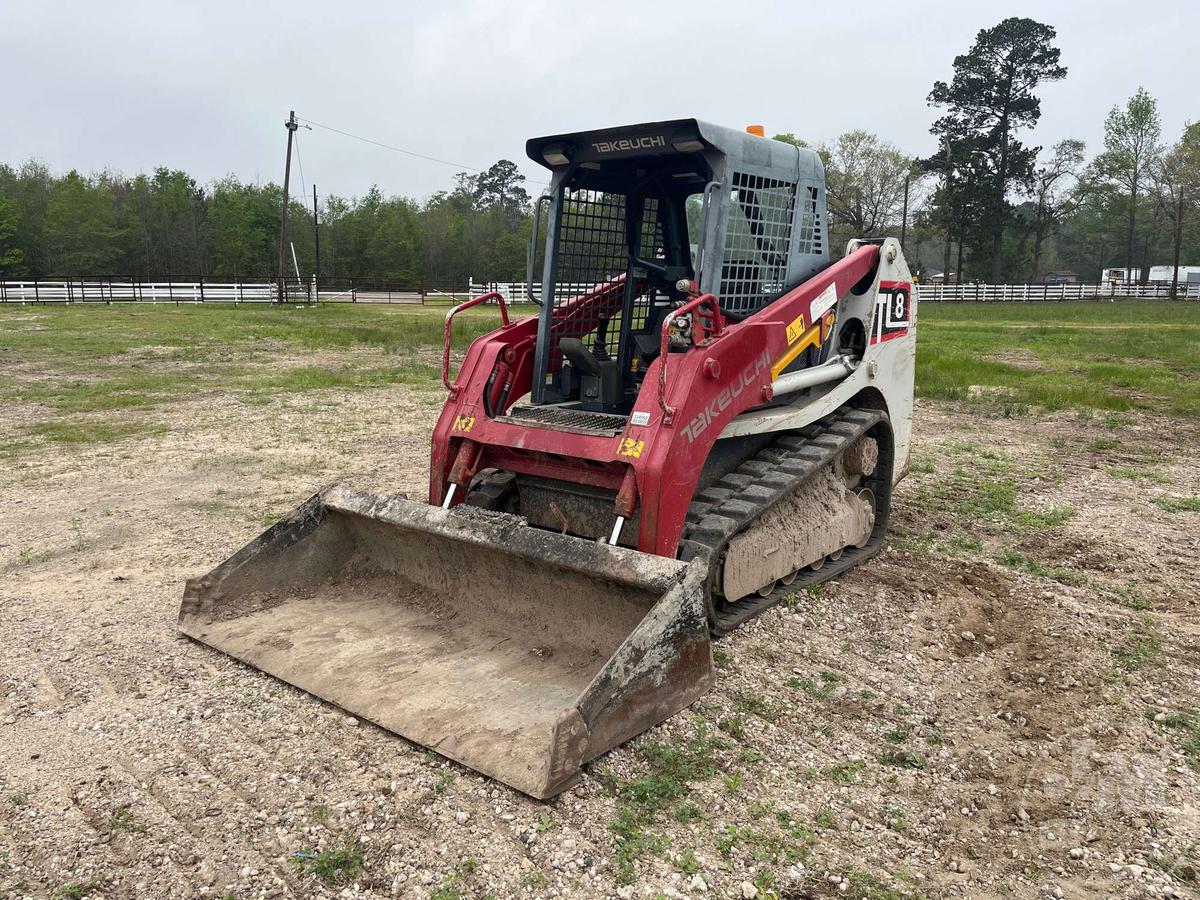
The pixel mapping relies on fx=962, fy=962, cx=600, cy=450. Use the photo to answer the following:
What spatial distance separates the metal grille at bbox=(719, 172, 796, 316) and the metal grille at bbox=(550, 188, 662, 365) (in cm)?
73

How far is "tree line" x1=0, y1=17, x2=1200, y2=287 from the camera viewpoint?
174 ft

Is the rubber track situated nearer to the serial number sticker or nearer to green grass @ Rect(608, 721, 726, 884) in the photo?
the serial number sticker

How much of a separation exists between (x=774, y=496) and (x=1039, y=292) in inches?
1995

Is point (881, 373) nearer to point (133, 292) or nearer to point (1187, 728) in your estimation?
point (1187, 728)

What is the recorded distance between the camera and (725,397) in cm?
498

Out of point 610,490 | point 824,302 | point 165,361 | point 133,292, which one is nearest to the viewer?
point 610,490

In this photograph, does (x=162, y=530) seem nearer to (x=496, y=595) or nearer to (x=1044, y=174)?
(x=496, y=595)

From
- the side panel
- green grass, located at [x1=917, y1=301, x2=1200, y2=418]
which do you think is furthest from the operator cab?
green grass, located at [x1=917, y1=301, x2=1200, y2=418]

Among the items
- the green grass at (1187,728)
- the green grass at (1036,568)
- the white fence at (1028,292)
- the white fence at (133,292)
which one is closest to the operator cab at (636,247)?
the green grass at (1036,568)

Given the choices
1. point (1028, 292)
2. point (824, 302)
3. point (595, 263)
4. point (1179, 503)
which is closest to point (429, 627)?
point (595, 263)

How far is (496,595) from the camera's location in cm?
481

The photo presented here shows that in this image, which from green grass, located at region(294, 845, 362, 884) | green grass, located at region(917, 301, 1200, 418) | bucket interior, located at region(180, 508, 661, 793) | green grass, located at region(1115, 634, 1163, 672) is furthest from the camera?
green grass, located at region(917, 301, 1200, 418)

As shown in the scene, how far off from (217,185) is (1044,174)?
6035 cm

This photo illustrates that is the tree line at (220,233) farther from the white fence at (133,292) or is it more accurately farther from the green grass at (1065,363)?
the green grass at (1065,363)
